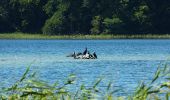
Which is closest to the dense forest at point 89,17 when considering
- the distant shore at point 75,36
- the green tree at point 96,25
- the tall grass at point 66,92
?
the green tree at point 96,25

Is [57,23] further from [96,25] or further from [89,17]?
[96,25]

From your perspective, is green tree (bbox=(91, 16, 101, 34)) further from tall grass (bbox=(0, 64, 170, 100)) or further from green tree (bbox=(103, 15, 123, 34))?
tall grass (bbox=(0, 64, 170, 100))

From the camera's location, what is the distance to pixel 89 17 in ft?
434

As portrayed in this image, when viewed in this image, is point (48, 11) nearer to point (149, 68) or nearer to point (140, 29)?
point (140, 29)

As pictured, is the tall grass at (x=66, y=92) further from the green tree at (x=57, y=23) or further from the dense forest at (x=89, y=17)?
the green tree at (x=57, y=23)

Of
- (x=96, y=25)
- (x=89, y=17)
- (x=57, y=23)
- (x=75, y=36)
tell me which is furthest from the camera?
(x=89, y=17)

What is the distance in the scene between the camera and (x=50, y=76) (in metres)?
39.4

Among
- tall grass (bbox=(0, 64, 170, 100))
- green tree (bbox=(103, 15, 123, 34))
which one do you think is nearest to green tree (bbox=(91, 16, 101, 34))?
green tree (bbox=(103, 15, 123, 34))

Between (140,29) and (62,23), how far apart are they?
48.0 ft

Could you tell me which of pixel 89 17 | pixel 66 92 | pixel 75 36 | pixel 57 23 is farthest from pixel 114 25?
pixel 66 92

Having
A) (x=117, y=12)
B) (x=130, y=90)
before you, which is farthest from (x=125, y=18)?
(x=130, y=90)

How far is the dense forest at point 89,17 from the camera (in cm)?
12738

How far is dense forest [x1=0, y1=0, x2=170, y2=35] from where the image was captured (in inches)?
5015

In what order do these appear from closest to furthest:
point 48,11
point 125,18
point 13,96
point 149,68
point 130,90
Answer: point 13,96 → point 130,90 → point 149,68 → point 125,18 → point 48,11
